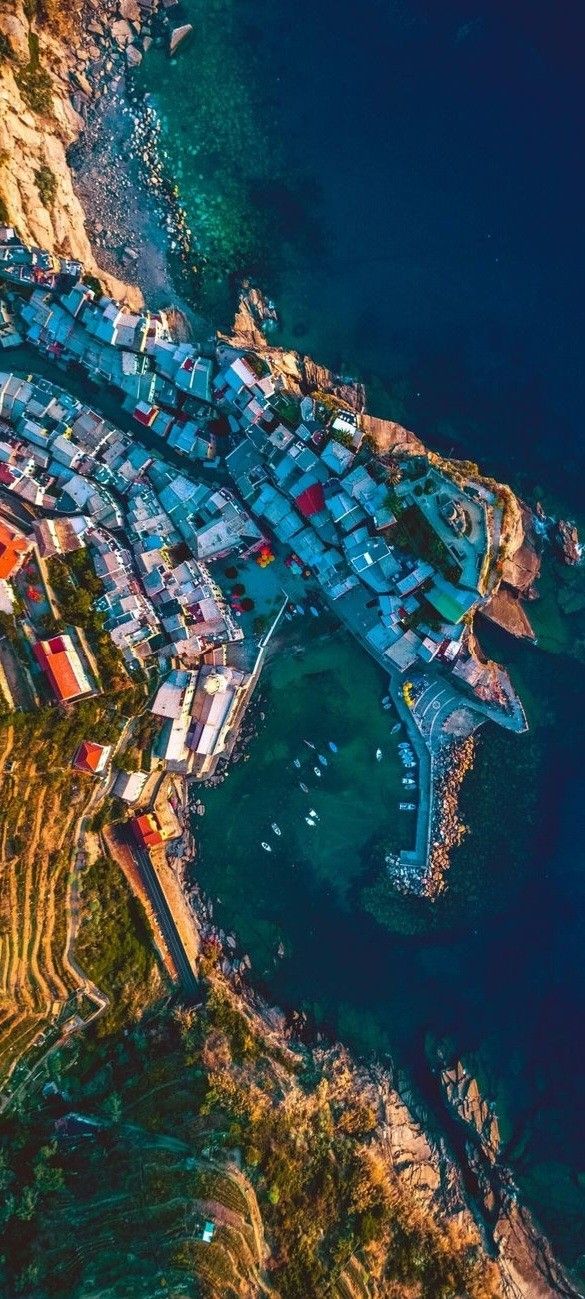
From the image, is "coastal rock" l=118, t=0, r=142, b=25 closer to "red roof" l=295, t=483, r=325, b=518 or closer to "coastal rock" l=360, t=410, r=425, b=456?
"coastal rock" l=360, t=410, r=425, b=456

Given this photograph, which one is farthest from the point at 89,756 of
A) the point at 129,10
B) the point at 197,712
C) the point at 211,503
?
the point at 129,10

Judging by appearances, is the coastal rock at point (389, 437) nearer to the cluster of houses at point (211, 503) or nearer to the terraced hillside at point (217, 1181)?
the cluster of houses at point (211, 503)

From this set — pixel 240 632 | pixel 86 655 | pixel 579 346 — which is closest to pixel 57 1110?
pixel 86 655

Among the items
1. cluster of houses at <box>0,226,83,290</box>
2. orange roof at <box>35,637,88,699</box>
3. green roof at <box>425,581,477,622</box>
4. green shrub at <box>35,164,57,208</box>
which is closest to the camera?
orange roof at <box>35,637,88,699</box>

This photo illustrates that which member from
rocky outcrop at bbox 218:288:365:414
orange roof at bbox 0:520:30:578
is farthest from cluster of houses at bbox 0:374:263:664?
rocky outcrop at bbox 218:288:365:414

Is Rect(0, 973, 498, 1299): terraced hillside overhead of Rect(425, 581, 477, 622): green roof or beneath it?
beneath

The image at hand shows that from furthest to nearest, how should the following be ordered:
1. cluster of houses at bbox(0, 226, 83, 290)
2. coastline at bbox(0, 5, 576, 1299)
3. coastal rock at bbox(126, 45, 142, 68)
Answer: coastline at bbox(0, 5, 576, 1299), coastal rock at bbox(126, 45, 142, 68), cluster of houses at bbox(0, 226, 83, 290)

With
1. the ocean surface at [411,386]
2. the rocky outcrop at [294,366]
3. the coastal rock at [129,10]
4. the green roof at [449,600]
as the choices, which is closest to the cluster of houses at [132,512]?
the ocean surface at [411,386]
